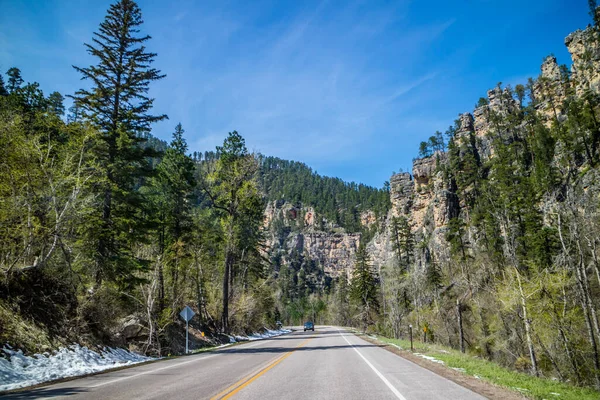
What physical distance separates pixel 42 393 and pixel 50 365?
3635 mm

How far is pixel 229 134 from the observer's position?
26.4 m

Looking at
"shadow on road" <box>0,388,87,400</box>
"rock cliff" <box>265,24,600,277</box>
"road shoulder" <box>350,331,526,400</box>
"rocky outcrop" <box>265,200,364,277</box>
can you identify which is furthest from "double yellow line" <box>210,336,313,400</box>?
"rocky outcrop" <box>265,200,364,277</box>

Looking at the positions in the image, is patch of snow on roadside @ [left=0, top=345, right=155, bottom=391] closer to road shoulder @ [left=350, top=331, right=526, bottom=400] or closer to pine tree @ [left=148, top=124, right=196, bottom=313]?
road shoulder @ [left=350, top=331, right=526, bottom=400]

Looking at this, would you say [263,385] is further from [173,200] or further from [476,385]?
[173,200]

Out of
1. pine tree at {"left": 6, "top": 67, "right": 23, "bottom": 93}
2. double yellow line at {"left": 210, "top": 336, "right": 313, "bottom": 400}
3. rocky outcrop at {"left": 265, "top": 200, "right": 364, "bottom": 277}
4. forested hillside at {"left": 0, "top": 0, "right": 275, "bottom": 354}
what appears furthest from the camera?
rocky outcrop at {"left": 265, "top": 200, "right": 364, "bottom": 277}

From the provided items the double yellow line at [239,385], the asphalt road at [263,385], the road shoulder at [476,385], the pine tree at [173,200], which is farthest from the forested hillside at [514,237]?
the pine tree at [173,200]

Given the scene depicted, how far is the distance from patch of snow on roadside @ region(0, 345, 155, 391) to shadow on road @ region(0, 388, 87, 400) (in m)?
0.83

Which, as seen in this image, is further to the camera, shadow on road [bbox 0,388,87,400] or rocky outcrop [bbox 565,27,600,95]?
rocky outcrop [bbox 565,27,600,95]

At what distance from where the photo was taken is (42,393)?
6758 mm

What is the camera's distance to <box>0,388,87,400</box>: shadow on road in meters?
6.40

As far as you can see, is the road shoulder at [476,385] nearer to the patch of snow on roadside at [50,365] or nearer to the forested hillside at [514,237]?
the patch of snow on roadside at [50,365]

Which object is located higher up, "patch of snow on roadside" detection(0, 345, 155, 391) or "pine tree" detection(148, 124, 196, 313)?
"pine tree" detection(148, 124, 196, 313)

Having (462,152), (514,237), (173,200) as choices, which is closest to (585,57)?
(462,152)

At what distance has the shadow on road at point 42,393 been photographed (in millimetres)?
6396
